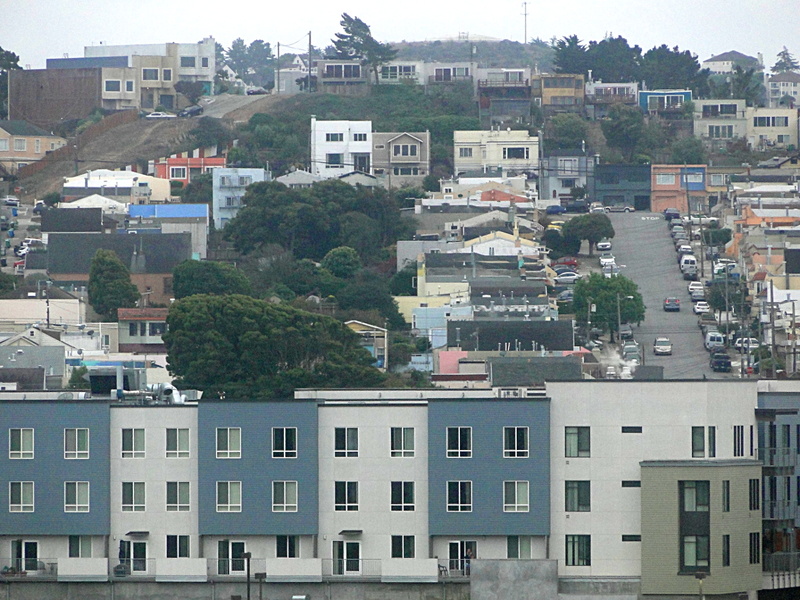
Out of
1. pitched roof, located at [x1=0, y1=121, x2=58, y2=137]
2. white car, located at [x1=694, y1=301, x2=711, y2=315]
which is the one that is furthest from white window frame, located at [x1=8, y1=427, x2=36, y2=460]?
pitched roof, located at [x1=0, y1=121, x2=58, y2=137]

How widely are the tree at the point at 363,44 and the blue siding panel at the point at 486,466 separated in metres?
97.8

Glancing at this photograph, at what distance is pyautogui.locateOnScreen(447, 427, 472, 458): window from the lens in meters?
38.4

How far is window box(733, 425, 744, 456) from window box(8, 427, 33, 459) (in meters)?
13.4

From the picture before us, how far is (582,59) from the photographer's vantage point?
143 meters

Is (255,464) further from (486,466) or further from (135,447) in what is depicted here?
(486,466)

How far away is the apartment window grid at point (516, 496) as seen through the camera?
3834 cm

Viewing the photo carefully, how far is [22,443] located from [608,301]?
48.9 meters

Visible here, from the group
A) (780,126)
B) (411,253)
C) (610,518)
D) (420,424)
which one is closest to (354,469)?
(420,424)

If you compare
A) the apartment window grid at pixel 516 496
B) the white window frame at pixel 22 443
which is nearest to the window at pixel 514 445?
the apartment window grid at pixel 516 496

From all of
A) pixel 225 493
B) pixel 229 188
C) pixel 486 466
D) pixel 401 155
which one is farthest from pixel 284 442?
pixel 401 155

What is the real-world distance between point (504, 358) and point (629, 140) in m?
53.8

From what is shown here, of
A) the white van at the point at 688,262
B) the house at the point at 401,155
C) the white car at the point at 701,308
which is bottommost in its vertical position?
the white car at the point at 701,308

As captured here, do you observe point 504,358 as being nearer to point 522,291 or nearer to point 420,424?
point 522,291

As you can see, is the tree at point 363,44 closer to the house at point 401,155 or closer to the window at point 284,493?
the house at point 401,155
